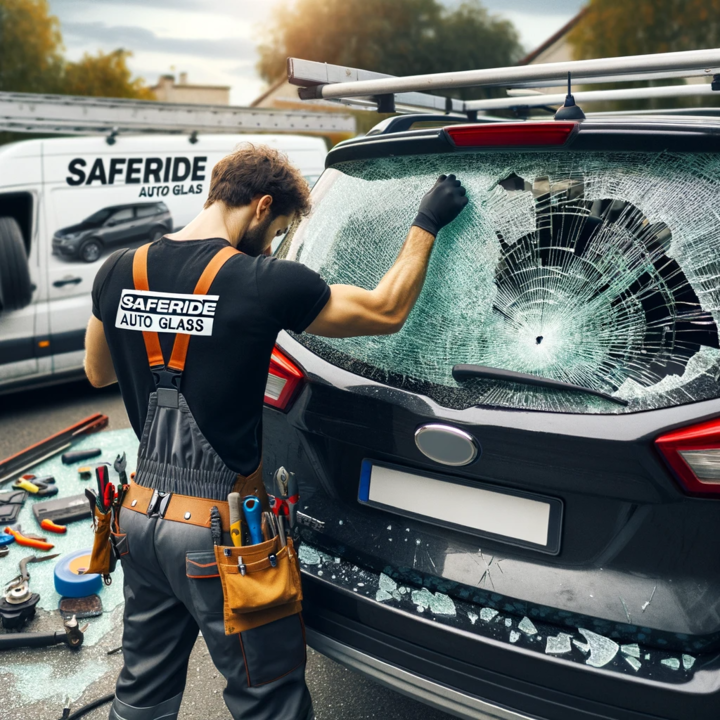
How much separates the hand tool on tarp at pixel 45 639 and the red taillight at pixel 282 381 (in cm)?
132

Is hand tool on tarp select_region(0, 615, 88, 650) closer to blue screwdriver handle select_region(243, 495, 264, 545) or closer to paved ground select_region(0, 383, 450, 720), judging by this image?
paved ground select_region(0, 383, 450, 720)

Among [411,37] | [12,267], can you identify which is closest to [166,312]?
[12,267]

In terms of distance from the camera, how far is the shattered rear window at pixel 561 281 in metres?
1.67

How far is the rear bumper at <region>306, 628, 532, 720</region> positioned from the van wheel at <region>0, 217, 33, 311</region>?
4.19m

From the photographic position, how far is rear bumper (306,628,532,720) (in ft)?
5.69

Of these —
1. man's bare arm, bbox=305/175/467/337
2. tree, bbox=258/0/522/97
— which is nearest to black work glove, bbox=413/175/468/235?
man's bare arm, bbox=305/175/467/337

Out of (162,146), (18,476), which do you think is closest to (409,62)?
(162,146)

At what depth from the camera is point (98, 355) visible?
7.06ft

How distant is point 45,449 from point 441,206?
143 inches

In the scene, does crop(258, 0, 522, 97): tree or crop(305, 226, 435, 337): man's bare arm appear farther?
crop(258, 0, 522, 97): tree

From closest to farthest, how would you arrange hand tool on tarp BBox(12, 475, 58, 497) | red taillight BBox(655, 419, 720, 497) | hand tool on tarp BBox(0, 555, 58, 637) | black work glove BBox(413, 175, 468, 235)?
red taillight BBox(655, 419, 720, 497) → black work glove BBox(413, 175, 468, 235) → hand tool on tarp BBox(0, 555, 58, 637) → hand tool on tarp BBox(12, 475, 58, 497)

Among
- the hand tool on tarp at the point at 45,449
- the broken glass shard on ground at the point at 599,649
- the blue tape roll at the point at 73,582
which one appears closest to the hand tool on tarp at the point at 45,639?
the blue tape roll at the point at 73,582

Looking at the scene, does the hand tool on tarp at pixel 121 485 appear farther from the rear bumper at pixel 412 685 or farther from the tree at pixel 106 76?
the tree at pixel 106 76

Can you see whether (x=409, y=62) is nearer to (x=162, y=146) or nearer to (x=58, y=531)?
(x=162, y=146)
